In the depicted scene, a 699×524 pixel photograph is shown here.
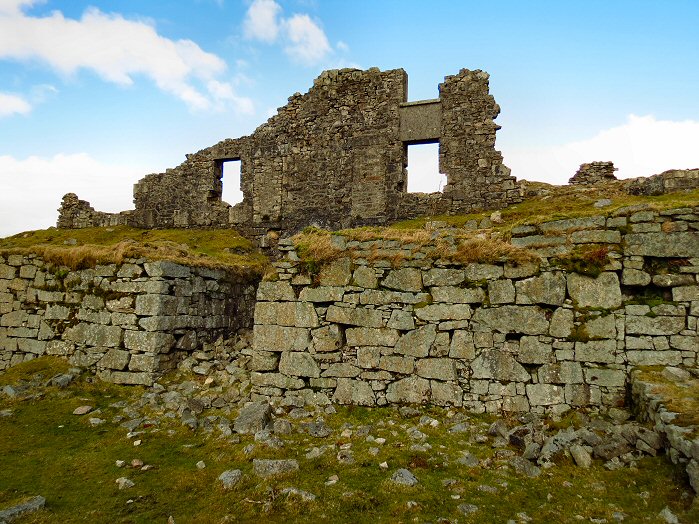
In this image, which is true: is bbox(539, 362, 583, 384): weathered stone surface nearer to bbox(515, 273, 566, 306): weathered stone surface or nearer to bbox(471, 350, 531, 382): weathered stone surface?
bbox(471, 350, 531, 382): weathered stone surface

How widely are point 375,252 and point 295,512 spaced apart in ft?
18.0

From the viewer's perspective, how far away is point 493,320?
9.10 metres

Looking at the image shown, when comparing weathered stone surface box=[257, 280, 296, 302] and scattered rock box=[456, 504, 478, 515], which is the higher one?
weathered stone surface box=[257, 280, 296, 302]

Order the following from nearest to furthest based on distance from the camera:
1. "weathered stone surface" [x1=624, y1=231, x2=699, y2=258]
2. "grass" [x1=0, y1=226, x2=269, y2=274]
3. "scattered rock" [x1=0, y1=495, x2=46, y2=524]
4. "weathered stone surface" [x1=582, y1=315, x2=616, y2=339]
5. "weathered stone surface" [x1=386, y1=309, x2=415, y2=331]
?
"scattered rock" [x1=0, y1=495, x2=46, y2=524] → "weathered stone surface" [x1=624, y1=231, x2=699, y2=258] → "weathered stone surface" [x1=582, y1=315, x2=616, y2=339] → "weathered stone surface" [x1=386, y1=309, x2=415, y2=331] → "grass" [x1=0, y1=226, x2=269, y2=274]

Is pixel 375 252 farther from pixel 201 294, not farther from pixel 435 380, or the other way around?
pixel 201 294

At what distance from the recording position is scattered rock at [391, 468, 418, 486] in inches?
258

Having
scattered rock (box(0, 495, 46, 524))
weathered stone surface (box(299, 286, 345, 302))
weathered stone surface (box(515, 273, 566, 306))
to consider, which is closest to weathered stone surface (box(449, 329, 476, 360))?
weathered stone surface (box(515, 273, 566, 306))

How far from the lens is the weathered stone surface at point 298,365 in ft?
32.8

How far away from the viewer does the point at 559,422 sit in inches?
324

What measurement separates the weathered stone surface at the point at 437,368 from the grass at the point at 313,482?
68cm

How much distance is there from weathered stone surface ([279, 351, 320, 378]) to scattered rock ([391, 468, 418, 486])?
139 inches

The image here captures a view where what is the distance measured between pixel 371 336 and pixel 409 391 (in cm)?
133

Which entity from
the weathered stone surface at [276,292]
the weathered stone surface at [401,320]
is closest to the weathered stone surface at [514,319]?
the weathered stone surface at [401,320]

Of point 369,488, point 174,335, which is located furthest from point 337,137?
point 369,488
